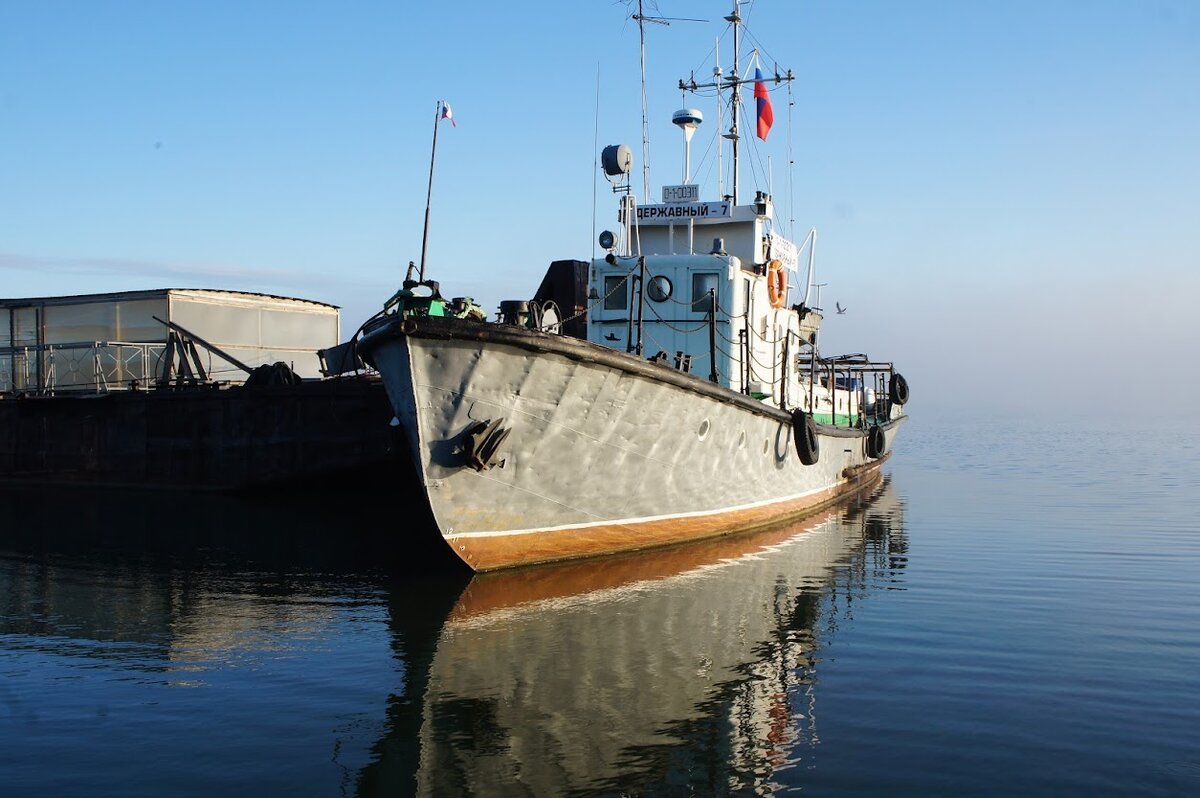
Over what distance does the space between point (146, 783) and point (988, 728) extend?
4.88 m

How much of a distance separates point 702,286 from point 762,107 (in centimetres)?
571

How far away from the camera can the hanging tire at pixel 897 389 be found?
1015 inches

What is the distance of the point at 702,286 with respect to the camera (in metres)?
15.3

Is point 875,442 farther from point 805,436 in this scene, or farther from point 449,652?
point 449,652

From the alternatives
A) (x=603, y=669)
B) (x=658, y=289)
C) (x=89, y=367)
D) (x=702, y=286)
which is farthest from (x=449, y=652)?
(x=89, y=367)

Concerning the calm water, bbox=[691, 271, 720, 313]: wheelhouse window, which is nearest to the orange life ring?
bbox=[691, 271, 720, 313]: wheelhouse window

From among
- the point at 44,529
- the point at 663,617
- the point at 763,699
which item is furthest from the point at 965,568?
the point at 44,529

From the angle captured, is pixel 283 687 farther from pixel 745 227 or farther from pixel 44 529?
pixel 745 227

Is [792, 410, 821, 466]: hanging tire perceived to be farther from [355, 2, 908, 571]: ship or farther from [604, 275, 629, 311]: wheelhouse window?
[604, 275, 629, 311]: wheelhouse window

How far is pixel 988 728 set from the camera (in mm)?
6488

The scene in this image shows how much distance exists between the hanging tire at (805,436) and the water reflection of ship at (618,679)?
136 inches

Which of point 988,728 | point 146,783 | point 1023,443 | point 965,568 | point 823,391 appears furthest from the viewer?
point 1023,443

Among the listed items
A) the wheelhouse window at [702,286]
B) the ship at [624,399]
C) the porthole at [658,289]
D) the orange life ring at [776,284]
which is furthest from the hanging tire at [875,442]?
the porthole at [658,289]

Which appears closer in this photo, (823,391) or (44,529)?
(44,529)
